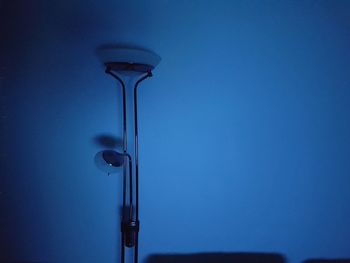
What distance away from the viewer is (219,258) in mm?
1791

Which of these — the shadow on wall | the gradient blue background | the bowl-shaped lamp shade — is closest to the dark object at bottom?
the gradient blue background

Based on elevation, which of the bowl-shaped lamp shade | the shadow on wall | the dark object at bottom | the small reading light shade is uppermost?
the bowl-shaped lamp shade

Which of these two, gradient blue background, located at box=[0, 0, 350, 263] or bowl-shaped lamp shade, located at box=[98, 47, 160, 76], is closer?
bowl-shaped lamp shade, located at box=[98, 47, 160, 76]

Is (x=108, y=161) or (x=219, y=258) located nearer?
(x=108, y=161)

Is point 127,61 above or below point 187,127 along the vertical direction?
above

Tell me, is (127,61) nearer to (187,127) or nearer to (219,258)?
(187,127)

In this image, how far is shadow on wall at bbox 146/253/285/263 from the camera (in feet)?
5.82

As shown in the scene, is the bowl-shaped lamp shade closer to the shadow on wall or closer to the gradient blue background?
the gradient blue background

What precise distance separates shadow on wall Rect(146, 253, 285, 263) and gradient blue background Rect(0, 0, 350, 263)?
0.04 metres

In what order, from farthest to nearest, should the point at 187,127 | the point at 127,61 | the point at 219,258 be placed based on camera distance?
the point at 219,258 → the point at 187,127 → the point at 127,61

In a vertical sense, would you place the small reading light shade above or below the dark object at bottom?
above

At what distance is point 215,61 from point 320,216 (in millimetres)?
1145

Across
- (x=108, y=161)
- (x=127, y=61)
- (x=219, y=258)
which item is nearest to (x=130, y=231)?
(x=108, y=161)

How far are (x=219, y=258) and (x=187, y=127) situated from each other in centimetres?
85
